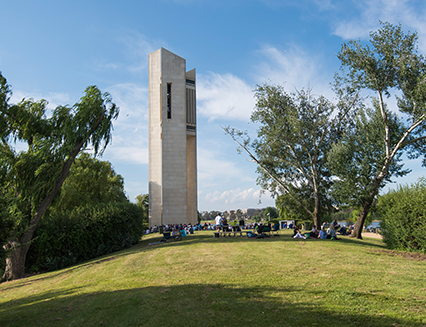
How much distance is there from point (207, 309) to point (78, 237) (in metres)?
14.1

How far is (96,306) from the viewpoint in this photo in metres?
7.60

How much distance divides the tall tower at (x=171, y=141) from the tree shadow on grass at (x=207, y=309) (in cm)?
3720

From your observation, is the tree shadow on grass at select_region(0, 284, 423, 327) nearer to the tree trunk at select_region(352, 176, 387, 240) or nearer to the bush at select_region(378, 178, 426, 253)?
the bush at select_region(378, 178, 426, 253)

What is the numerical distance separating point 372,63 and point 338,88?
470 centimetres

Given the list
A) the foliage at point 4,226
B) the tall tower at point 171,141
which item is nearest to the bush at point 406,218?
the foliage at point 4,226

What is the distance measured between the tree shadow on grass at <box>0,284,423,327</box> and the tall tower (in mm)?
37200

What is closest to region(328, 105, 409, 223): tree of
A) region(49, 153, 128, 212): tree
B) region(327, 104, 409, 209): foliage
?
region(327, 104, 409, 209): foliage

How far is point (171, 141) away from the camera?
1868 inches

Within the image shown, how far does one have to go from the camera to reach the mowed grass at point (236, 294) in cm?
630

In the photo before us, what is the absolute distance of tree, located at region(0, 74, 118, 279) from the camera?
16734 mm

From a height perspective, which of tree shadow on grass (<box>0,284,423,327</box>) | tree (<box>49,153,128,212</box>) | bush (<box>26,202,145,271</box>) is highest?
tree (<box>49,153,128,212</box>)

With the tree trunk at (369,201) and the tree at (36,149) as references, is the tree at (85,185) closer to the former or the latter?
the tree at (36,149)

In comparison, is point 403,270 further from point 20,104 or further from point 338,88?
point 20,104

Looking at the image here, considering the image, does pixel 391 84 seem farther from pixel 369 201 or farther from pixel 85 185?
pixel 85 185
